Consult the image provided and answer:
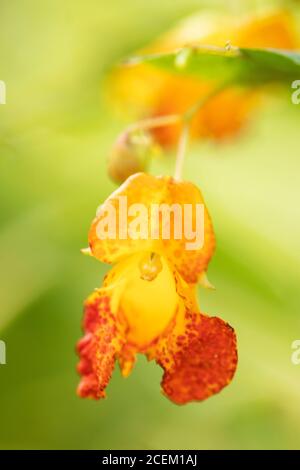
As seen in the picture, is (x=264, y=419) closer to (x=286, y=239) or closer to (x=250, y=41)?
(x=286, y=239)

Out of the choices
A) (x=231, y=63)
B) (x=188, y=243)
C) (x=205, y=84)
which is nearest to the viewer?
(x=188, y=243)

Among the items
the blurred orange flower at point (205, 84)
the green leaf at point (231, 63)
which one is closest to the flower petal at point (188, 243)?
the green leaf at point (231, 63)

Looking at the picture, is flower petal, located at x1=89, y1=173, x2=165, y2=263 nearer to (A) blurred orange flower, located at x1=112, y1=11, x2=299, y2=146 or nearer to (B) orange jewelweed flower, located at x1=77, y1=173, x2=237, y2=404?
(B) orange jewelweed flower, located at x1=77, y1=173, x2=237, y2=404

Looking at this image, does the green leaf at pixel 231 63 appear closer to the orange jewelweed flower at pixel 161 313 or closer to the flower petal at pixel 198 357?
the orange jewelweed flower at pixel 161 313

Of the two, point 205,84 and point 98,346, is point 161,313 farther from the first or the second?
point 205,84

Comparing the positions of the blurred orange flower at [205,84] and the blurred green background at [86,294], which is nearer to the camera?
the blurred orange flower at [205,84]

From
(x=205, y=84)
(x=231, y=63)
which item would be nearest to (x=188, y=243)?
(x=231, y=63)

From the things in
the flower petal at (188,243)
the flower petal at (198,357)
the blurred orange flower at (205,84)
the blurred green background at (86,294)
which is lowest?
the flower petal at (198,357)
